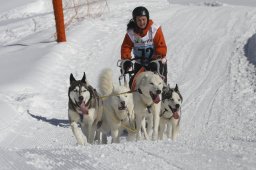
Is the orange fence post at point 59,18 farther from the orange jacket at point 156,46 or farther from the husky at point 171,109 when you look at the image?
the husky at point 171,109

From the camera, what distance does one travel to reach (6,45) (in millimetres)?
14758

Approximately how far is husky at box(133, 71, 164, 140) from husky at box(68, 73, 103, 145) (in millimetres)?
505

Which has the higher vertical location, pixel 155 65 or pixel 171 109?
pixel 155 65

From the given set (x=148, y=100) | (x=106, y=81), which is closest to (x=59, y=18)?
(x=106, y=81)

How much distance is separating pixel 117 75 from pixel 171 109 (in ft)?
13.7

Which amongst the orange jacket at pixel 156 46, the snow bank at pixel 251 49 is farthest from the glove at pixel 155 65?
the snow bank at pixel 251 49

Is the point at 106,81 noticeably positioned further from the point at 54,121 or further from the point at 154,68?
the point at 54,121

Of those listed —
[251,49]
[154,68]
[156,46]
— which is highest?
[156,46]

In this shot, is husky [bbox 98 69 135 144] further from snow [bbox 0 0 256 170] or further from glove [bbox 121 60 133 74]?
snow [bbox 0 0 256 170]

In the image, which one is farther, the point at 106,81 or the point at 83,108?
the point at 106,81

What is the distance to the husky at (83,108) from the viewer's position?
6109mm

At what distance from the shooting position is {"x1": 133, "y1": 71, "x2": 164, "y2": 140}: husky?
19.5 ft

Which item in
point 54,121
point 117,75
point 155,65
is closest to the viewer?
point 155,65

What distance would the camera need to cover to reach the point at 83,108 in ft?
20.0
